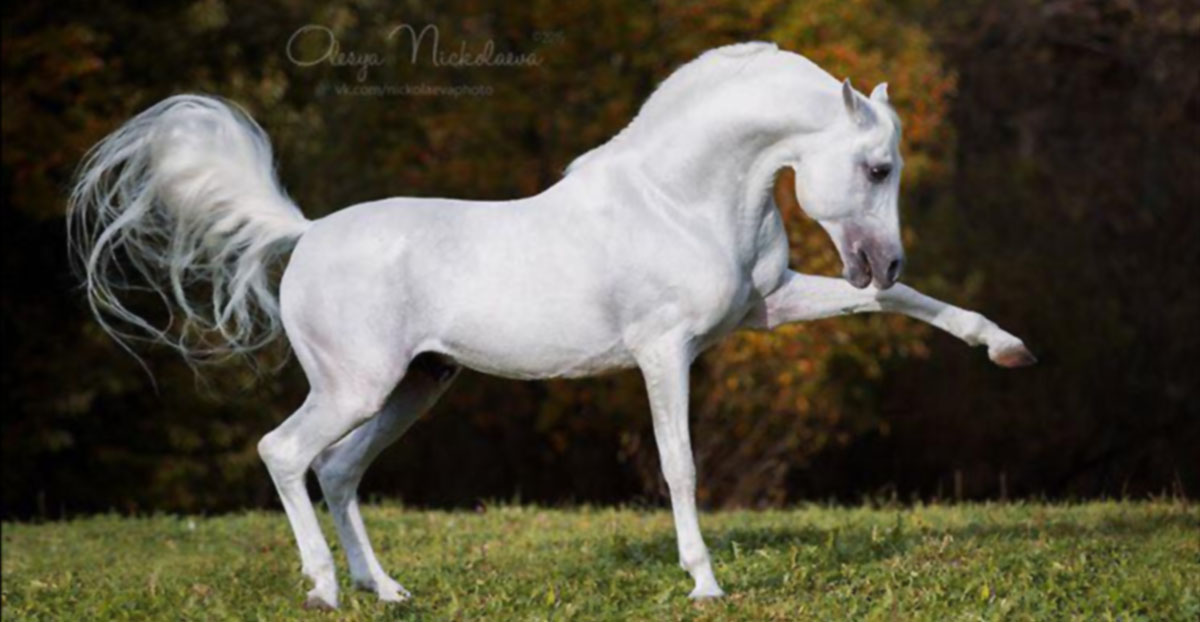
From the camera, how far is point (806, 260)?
19.7 metres

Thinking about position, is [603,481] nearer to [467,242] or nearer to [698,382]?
[698,382]

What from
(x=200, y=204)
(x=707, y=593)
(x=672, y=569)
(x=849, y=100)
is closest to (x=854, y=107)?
(x=849, y=100)

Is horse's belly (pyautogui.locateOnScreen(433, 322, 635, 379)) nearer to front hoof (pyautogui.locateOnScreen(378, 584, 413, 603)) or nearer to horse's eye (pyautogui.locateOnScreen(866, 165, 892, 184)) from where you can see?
front hoof (pyautogui.locateOnScreen(378, 584, 413, 603))

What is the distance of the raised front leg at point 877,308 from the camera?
7414mm

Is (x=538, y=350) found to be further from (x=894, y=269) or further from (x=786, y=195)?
(x=786, y=195)

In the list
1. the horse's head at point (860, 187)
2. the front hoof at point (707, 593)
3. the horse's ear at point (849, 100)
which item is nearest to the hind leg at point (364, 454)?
the front hoof at point (707, 593)

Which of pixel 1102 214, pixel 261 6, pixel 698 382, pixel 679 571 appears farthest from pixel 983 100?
pixel 679 571

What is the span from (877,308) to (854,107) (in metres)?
0.79

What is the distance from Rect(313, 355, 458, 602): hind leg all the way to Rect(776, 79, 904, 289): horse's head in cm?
174

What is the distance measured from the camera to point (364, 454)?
8055mm

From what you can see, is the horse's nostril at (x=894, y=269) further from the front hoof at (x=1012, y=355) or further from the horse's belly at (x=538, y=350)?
the horse's belly at (x=538, y=350)

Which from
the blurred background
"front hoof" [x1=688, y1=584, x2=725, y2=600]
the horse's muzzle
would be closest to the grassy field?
"front hoof" [x1=688, y1=584, x2=725, y2=600]

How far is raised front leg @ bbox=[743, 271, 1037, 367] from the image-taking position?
7.41m

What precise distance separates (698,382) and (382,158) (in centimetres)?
476
